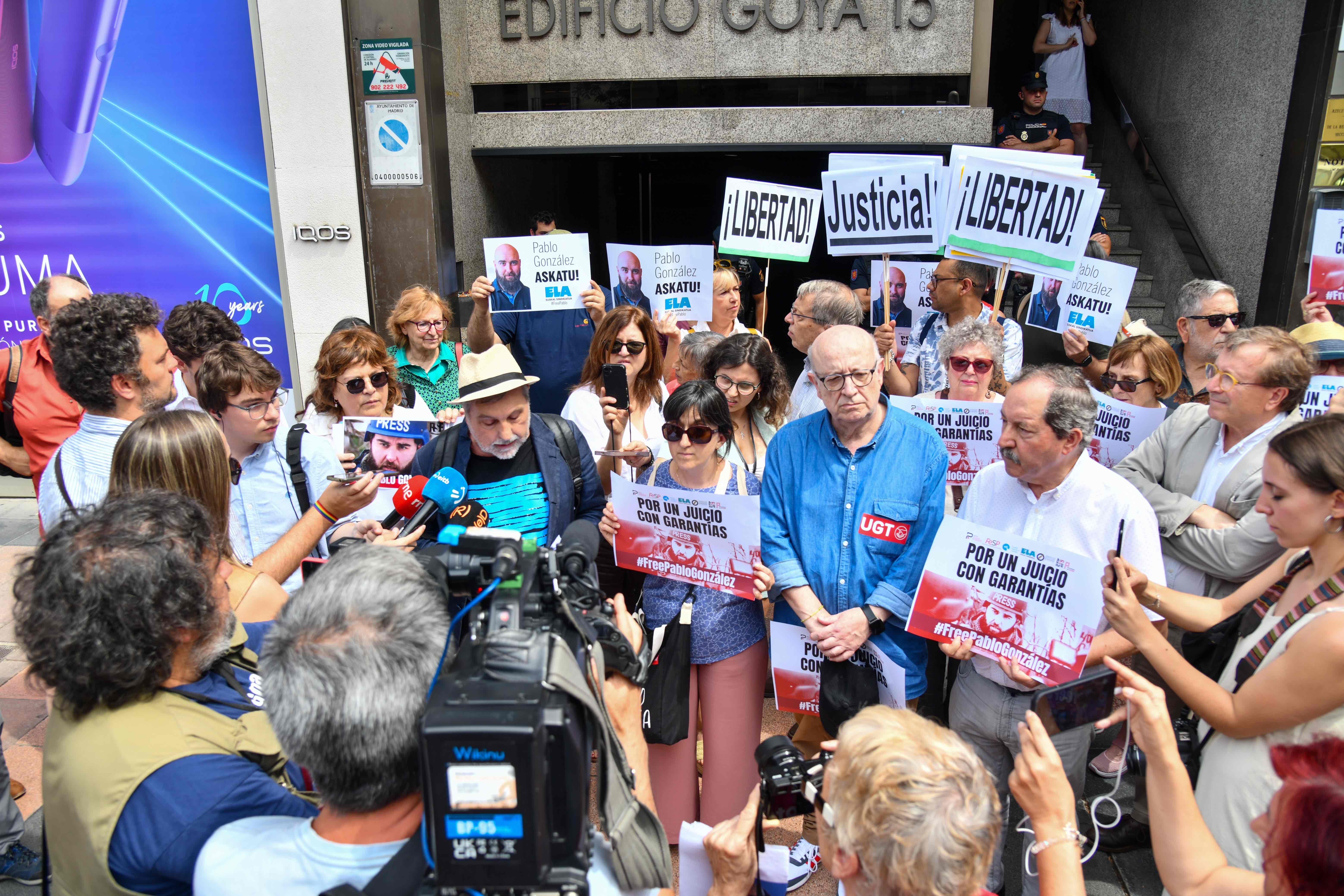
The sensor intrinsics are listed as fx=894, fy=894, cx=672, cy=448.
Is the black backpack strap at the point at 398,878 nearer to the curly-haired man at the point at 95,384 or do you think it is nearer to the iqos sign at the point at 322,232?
the curly-haired man at the point at 95,384

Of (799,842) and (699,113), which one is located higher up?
(699,113)

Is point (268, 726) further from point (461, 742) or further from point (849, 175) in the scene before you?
point (849, 175)

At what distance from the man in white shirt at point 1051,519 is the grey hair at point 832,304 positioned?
80.1 inches

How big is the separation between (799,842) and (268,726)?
89.4 inches

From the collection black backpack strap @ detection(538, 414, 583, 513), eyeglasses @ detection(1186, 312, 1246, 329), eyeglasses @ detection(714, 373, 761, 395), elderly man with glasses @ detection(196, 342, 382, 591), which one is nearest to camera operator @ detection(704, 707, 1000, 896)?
black backpack strap @ detection(538, 414, 583, 513)

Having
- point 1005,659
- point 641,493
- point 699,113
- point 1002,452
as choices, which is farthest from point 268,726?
point 699,113

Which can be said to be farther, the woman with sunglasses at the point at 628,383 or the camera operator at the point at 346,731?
the woman with sunglasses at the point at 628,383

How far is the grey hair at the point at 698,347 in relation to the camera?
15.5 ft

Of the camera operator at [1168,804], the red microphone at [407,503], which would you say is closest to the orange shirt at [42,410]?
the red microphone at [407,503]

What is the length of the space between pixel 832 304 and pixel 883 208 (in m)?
0.64

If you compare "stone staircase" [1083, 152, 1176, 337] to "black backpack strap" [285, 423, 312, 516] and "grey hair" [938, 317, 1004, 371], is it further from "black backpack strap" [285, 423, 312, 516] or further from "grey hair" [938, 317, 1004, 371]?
"black backpack strap" [285, 423, 312, 516]

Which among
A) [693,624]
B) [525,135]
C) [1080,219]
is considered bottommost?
[693,624]

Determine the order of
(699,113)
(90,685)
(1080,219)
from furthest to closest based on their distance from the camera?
(699,113), (1080,219), (90,685)

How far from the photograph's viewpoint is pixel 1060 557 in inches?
105
